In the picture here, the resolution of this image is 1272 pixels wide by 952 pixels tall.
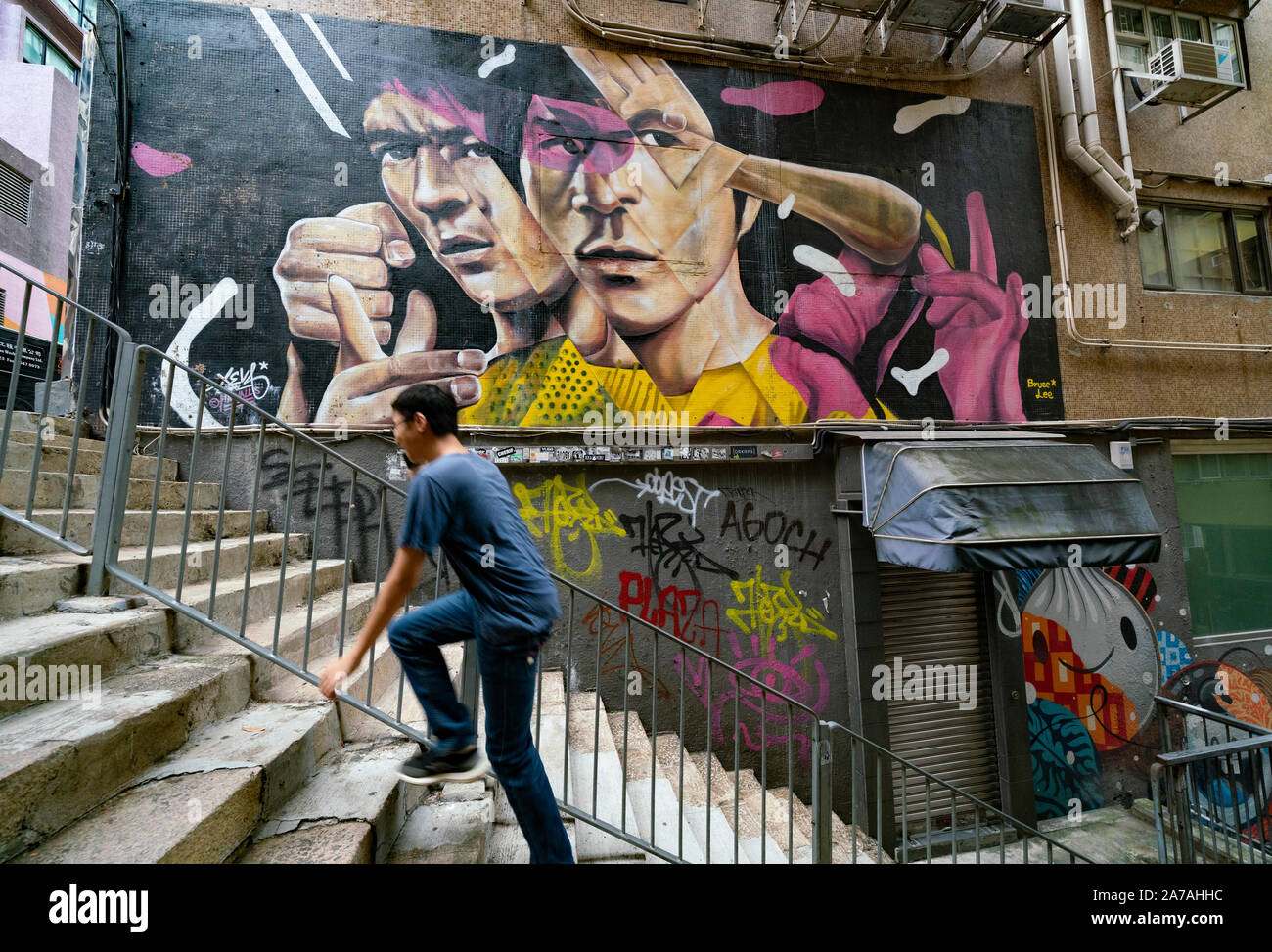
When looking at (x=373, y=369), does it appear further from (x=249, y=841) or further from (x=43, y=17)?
(x=43, y=17)

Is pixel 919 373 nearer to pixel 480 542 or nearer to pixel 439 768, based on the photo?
pixel 480 542

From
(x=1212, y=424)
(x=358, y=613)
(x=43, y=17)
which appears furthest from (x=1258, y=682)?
(x=43, y=17)

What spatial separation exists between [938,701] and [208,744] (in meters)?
6.19

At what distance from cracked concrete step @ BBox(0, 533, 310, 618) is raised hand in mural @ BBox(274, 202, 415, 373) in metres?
1.93

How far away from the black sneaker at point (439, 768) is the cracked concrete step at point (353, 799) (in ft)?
0.76

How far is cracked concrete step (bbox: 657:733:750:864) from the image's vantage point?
141 inches

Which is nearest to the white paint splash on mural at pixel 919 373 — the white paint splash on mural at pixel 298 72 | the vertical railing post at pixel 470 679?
the vertical railing post at pixel 470 679

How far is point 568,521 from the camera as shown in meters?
5.25

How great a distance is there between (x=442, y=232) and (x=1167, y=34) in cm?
942

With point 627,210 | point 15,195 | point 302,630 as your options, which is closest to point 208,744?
point 302,630

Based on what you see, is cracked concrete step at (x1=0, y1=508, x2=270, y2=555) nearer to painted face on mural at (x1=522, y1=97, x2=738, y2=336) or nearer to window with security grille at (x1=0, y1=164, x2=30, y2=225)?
painted face on mural at (x1=522, y1=97, x2=738, y2=336)

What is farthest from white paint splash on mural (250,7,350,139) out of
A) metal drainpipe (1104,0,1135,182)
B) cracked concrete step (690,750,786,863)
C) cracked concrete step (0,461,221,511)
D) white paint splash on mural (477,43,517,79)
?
metal drainpipe (1104,0,1135,182)

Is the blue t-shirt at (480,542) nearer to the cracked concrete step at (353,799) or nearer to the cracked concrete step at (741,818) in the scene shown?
the cracked concrete step at (353,799)

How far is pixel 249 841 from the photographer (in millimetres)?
2055
